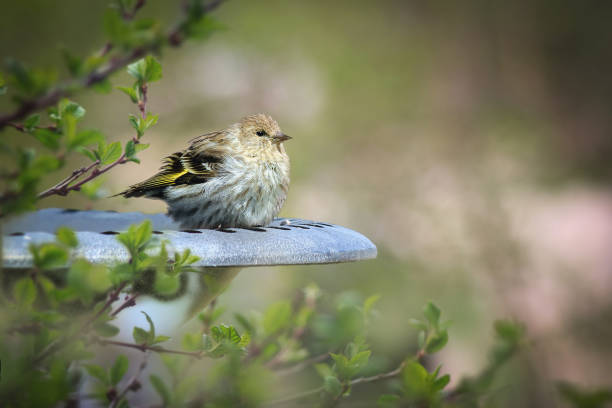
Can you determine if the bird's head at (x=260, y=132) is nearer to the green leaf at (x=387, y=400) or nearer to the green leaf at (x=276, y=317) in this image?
the green leaf at (x=276, y=317)

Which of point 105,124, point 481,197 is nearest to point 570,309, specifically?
point 481,197

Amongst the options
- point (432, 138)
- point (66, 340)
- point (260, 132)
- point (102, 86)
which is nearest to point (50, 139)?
point (102, 86)

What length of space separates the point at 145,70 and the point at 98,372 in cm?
35

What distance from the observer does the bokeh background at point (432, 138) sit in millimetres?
2707

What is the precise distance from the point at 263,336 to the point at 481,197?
6.93ft

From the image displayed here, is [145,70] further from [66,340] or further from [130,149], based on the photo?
[66,340]

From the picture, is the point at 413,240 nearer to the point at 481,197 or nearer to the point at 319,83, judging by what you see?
the point at 481,197

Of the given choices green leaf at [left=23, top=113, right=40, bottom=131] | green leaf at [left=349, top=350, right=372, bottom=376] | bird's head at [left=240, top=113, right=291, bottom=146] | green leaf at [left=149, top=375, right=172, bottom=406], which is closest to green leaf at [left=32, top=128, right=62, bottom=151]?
green leaf at [left=23, top=113, right=40, bottom=131]

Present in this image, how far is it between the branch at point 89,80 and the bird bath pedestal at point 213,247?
0.43 ft

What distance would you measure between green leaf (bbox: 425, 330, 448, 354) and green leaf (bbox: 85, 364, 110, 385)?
0.40 m

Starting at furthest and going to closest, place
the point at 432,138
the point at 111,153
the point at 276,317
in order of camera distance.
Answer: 1. the point at 432,138
2. the point at 276,317
3. the point at 111,153

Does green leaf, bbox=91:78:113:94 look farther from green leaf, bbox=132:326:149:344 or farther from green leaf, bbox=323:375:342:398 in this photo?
green leaf, bbox=323:375:342:398

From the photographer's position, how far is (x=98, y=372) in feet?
2.03

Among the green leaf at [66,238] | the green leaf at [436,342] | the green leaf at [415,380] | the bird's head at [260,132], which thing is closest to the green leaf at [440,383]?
the green leaf at [415,380]
